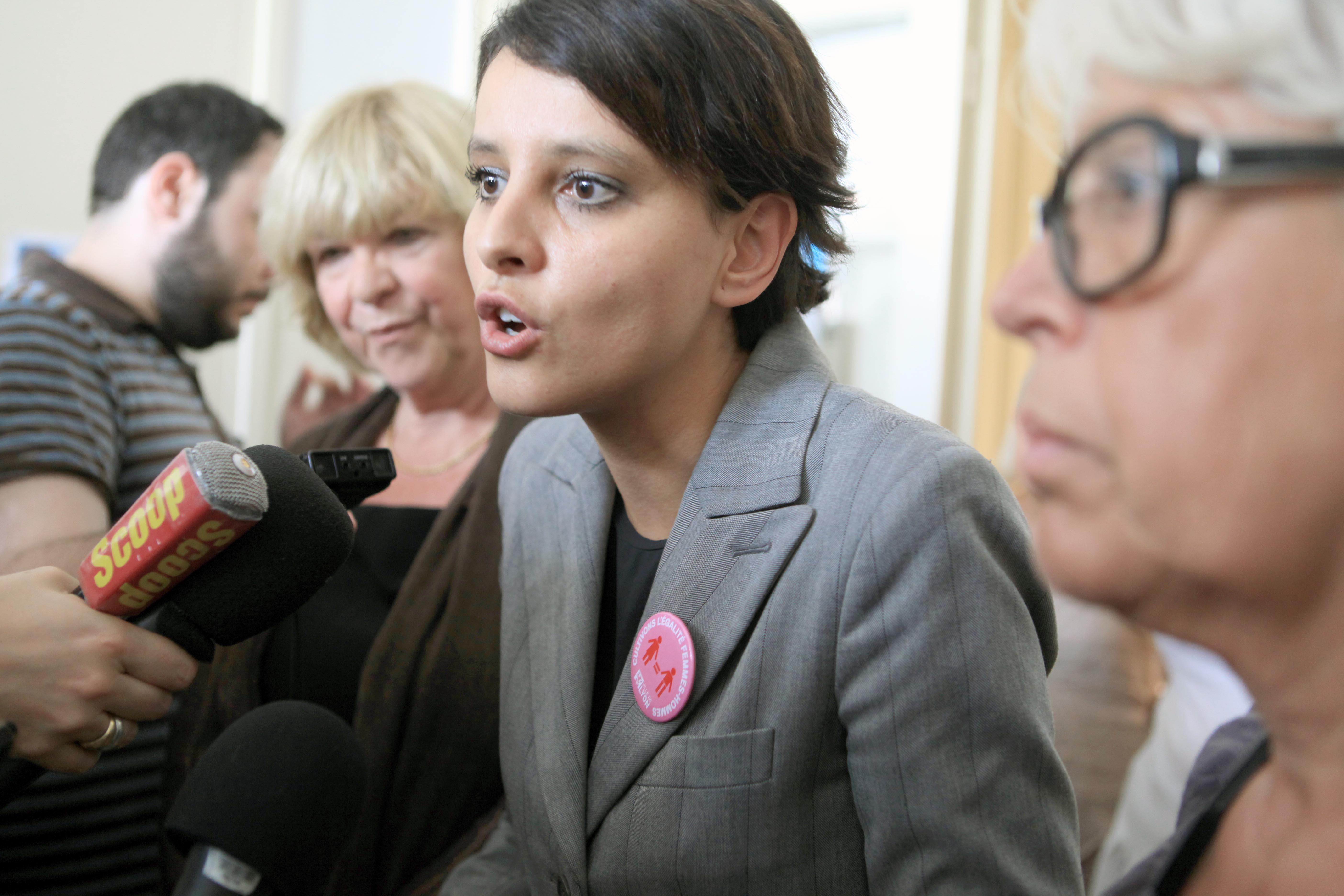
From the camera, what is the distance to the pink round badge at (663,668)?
873 mm

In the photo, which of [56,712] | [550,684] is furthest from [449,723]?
[56,712]

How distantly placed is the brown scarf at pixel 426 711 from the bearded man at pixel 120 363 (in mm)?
136

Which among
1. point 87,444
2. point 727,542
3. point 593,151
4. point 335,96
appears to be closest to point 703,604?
point 727,542

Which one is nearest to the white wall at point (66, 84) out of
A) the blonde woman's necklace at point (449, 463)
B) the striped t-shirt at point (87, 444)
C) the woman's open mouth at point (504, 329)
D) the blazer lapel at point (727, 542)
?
the striped t-shirt at point (87, 444)

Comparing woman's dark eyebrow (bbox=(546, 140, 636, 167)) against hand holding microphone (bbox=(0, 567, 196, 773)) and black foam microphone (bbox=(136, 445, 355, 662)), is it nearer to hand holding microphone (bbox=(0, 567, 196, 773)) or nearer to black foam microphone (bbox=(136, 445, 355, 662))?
black foam microphone (bbox=(136, 445, 355, 662))

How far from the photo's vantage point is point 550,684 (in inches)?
40.2

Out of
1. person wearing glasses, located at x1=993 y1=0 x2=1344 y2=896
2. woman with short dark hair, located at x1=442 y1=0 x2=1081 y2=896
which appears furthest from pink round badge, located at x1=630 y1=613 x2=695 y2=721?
person wearing glasses, located at x1=993 y1=0 x2=1344 y2=896

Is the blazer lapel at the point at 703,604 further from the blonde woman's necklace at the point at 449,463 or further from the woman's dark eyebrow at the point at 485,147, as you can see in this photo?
the blonde woman's necklace at the point at 449,463

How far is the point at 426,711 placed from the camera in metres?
1.33

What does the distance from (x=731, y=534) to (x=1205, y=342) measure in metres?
0.56

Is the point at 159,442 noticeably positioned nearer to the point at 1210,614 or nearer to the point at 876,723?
the point at 876,723

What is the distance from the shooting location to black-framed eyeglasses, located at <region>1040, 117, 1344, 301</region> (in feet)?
1.26

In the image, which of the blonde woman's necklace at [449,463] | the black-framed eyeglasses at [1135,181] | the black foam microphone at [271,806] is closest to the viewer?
the black-framed eyeglasses at [1135,181]

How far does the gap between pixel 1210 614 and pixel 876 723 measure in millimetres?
378
